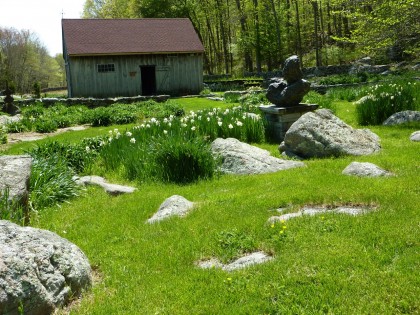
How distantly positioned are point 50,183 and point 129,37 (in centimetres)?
2470

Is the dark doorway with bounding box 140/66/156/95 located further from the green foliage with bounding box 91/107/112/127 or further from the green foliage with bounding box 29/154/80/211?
the green foliage with bounding box 29/154/80/211

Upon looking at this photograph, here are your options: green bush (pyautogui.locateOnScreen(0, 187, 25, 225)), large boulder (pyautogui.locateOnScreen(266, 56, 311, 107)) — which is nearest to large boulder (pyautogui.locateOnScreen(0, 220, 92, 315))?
green bush (pyautogui.locateOnScreen(0, 187, 25, 225))

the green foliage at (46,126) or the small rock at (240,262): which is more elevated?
the green foliage at (46,126)

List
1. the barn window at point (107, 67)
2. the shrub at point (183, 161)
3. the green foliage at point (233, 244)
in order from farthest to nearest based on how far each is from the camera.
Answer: the barn window at point (107, 67), the shrub at point (183, 161), the green foliage at point (233, 244)

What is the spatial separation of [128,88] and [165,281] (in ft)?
86.5

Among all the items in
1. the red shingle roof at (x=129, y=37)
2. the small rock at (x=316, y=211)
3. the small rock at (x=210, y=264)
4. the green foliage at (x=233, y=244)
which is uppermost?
the red shingle roof at (x=129, y=37)

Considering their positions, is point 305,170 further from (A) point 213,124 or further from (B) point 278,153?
(A) point 213,124

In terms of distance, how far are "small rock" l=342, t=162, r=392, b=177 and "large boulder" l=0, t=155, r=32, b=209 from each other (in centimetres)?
466

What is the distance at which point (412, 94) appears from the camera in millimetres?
12922

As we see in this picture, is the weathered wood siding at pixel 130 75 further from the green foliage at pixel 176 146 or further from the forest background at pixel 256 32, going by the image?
the green foliage at pixel 176 146

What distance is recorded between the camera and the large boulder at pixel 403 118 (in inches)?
457

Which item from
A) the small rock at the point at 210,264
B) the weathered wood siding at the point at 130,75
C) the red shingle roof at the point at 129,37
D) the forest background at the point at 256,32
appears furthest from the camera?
the forest background at the point at 256,32

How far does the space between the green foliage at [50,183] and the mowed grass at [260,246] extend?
23 centimetres

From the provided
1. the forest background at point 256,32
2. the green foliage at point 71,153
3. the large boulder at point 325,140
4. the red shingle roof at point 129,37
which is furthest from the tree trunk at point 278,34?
the green foliage at point 71,153
